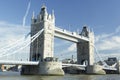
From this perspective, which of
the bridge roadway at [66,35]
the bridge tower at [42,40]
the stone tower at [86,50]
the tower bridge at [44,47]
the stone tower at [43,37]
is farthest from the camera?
the stone tower at [86,50]

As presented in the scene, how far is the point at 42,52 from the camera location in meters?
65.3

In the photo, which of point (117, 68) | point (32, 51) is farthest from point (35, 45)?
point (117, 68)

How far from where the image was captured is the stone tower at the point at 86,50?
3605 inches

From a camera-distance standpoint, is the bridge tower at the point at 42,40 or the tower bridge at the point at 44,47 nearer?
the tower bridge at the point at 44,47

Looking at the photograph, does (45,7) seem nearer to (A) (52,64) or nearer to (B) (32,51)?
(B) (32,51)

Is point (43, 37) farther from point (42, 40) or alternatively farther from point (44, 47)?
point (44, 47)

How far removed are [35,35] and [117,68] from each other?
1917 inches

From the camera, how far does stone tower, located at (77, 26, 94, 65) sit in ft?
300

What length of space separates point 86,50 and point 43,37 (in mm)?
31067

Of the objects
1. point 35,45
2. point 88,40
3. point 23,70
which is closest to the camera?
point 23,70

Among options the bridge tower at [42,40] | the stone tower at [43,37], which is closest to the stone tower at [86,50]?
the bridge tower at [42,40]

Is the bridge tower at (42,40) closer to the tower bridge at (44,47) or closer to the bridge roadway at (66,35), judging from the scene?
the tower bridge at (44,47)

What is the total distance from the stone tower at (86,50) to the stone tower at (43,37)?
26.6 metres

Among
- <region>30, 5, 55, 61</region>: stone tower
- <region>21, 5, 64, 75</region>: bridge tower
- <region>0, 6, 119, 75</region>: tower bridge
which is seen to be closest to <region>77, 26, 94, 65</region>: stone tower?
<region>0, 6, 119, 75</region>: tower bridge
